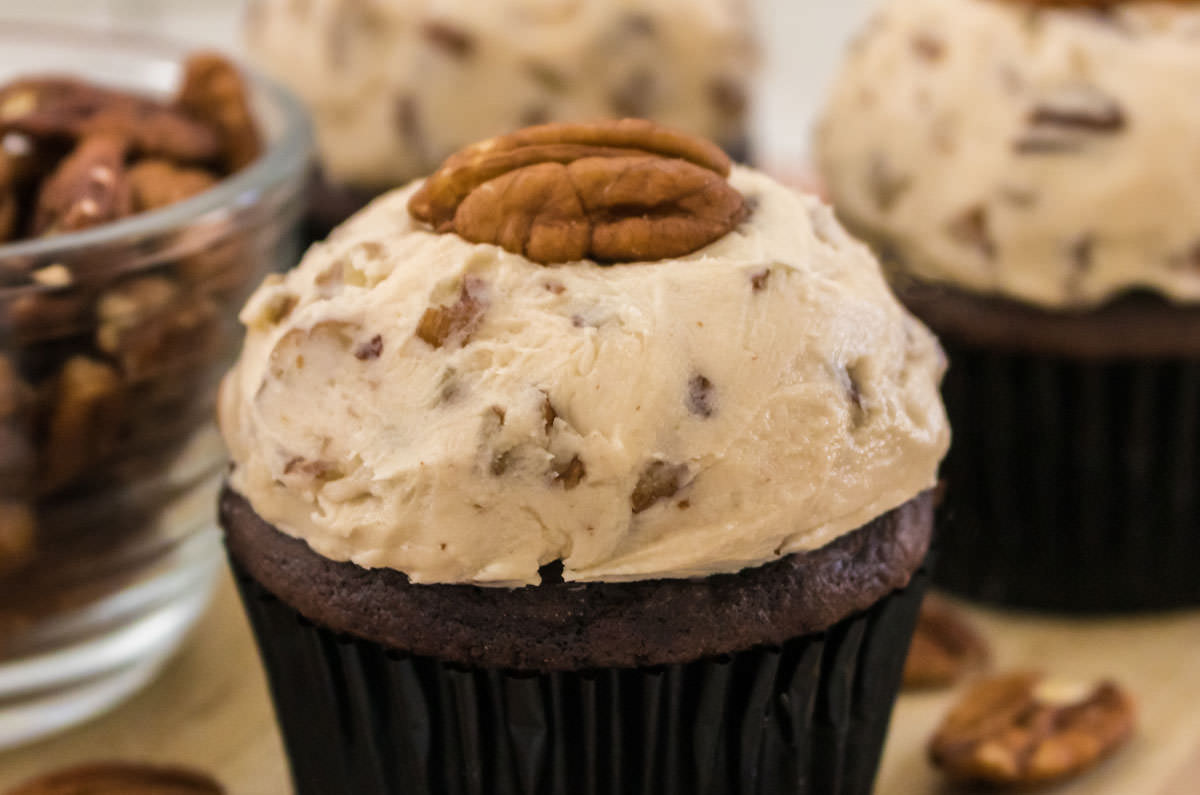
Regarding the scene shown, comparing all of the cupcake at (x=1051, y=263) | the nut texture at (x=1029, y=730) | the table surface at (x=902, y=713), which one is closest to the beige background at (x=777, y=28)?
the cupcake at (x=1051, y=263)

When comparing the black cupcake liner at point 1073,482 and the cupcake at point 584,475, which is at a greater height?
the cupcake at point 584,475

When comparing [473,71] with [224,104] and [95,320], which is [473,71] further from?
[95,320]

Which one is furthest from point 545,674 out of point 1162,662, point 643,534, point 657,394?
point 1162,662

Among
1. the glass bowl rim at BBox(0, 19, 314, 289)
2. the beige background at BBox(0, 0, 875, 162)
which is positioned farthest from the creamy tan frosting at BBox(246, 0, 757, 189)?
the beige background at BBox(0, 0, 875, 162)

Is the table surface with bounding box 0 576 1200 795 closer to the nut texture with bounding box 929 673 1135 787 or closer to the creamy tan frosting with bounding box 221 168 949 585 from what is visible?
the nut texture with bounding box 929 673 1135 787

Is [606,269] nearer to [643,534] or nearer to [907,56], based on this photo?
[643,534]

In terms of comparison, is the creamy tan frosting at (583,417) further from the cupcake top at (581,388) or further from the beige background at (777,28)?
the beige background at (777,28)
